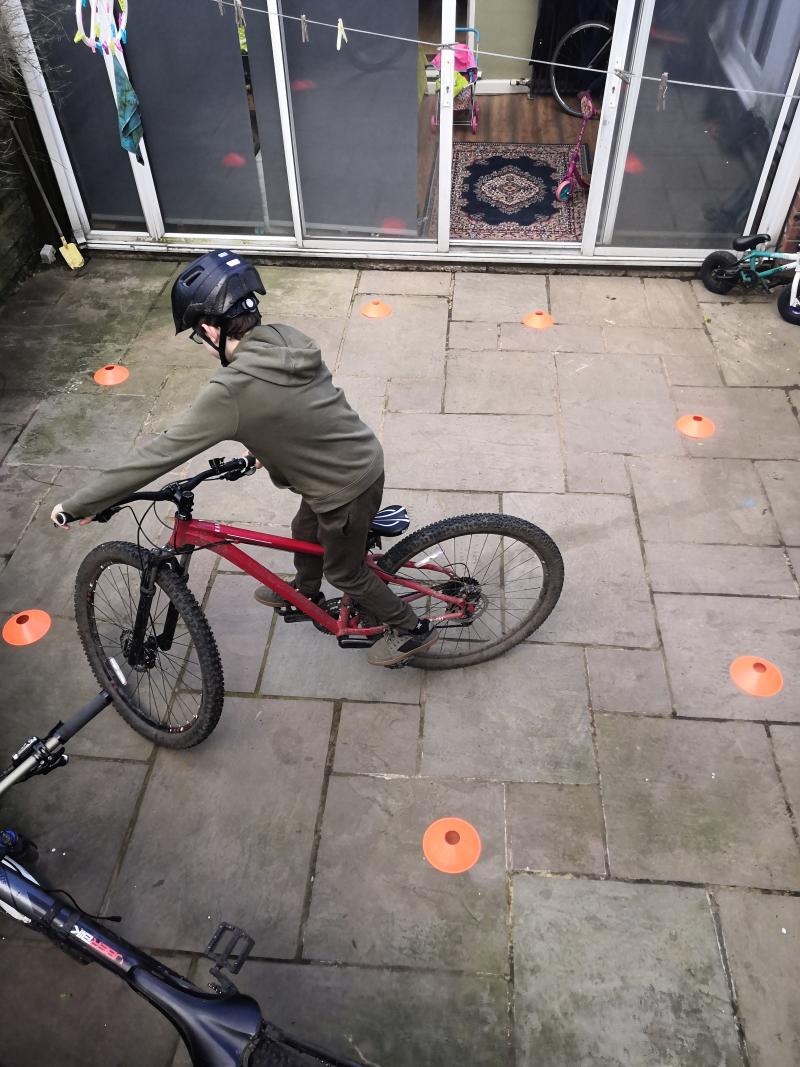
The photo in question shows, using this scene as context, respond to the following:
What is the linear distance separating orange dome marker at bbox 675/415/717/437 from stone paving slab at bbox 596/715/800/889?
184 centimetres

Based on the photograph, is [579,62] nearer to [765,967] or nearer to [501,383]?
[501,383]

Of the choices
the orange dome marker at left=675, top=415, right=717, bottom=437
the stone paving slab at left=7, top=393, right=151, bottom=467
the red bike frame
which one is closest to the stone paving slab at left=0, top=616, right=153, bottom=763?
the red bike frame

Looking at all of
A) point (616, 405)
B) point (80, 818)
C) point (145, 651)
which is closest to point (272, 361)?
point (145, 651)

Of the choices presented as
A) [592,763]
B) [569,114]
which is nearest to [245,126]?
[569,114]

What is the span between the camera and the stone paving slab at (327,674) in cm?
334

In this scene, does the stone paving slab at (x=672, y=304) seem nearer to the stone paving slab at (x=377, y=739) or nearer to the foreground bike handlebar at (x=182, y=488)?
the stone paving slab at (x=377, y=739)

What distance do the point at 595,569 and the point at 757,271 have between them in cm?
280

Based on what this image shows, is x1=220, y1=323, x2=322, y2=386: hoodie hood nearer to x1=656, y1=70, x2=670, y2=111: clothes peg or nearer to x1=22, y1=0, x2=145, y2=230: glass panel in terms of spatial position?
x1=656, y1=70, x2=670, y2=111: clothes peg

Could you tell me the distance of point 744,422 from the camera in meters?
4.53

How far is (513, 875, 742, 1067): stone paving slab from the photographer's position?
2424 mm

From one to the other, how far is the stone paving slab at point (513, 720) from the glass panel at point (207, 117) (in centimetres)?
389

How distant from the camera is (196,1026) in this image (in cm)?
187

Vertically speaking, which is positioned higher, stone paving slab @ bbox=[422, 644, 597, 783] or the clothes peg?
the clothes peg

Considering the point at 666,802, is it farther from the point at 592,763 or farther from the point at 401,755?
the point at 401,755
